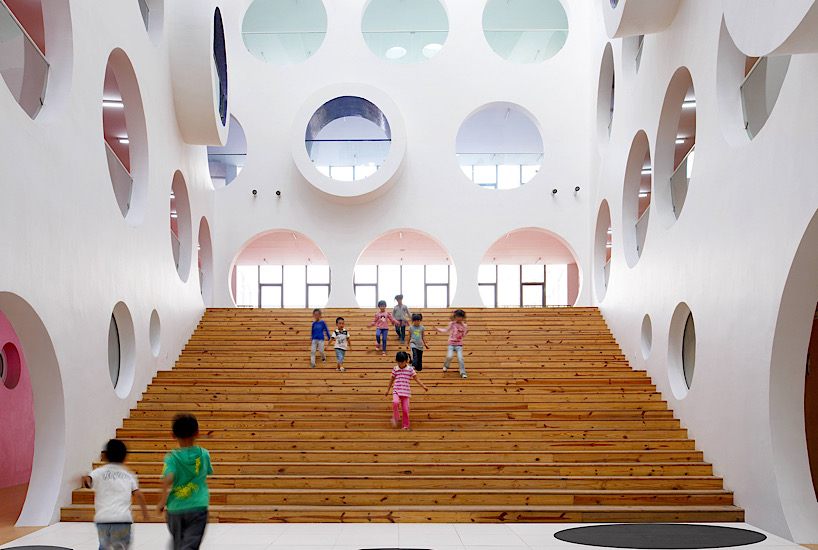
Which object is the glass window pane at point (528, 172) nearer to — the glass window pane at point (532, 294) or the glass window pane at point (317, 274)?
the glass window pane at point (532, 294)

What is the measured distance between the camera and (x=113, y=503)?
4.85 metres

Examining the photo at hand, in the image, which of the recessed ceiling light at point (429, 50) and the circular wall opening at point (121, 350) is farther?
the recessed ceiling light at point (429, 50)

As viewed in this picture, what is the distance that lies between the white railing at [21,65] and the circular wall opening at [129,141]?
236 cm

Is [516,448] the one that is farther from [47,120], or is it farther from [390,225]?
[390,225]

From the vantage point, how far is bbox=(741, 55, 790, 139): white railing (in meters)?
7.75

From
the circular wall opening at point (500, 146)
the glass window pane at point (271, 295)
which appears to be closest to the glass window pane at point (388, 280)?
the glass window pane at point (271, 295)

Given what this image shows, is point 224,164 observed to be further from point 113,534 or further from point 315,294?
point 113,534

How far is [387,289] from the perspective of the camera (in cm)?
3045

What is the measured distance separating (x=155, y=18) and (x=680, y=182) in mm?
8991

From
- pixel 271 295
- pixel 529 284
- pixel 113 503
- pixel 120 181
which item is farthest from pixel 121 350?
pixel 529 284

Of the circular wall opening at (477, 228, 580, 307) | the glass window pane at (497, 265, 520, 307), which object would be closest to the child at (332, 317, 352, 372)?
the circular wall opening at (477, 228, 580, 307)

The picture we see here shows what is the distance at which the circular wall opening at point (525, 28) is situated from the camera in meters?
19.4

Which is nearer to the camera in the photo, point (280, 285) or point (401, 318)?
point (401, 318)

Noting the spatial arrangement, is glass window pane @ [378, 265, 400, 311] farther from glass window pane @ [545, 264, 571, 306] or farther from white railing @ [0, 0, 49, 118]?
white railing @ [0, 0, 49, 118]
